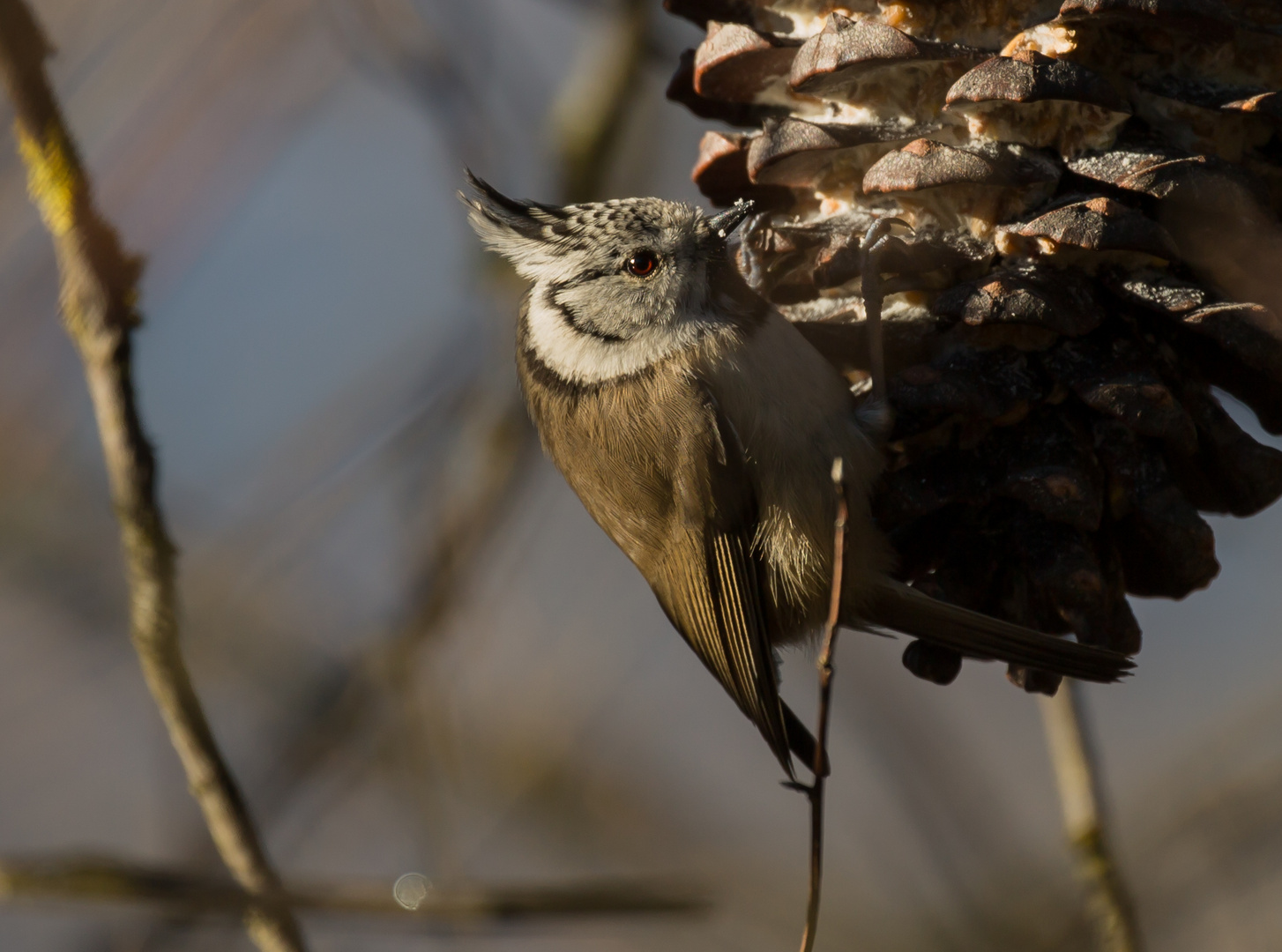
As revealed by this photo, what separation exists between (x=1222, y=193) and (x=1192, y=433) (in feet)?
0.99

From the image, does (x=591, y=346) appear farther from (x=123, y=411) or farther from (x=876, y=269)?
(x=123, y=411)

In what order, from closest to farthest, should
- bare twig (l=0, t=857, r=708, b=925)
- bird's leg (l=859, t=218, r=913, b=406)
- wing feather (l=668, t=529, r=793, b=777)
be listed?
bare twig (l=0, t=857, r=708, b=925)
bird's leg (l=859, t=218, r=913, b=406)
wing feather (l=668, t=529, r=793, b=777)

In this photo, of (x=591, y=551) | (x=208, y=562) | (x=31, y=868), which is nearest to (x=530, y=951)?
(x=591, y=551)

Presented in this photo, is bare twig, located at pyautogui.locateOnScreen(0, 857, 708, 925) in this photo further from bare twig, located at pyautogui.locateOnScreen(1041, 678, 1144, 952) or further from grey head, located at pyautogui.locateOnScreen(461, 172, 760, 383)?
grey head, located at pyautogui.locateOnScreen(461, 172, 760, 383)

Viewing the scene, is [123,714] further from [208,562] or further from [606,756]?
[606,756]

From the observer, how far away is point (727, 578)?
2.15m

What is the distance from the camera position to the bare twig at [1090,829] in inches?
66.8

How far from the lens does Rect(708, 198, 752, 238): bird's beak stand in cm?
196

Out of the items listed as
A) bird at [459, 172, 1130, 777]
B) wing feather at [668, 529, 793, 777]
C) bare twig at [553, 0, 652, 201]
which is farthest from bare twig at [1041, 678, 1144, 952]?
bare twig at [553, 0, 652, 201]

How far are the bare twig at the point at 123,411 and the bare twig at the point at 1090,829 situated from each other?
3.81 feet

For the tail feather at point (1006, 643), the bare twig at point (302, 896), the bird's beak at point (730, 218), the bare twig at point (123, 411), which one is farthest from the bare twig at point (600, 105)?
the bare twig at point (302, 896)

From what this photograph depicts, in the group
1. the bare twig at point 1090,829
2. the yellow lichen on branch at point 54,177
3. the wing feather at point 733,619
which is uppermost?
the yellow lichen on branch at point 54,177

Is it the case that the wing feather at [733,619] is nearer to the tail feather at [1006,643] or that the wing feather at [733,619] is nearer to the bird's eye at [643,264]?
the tail feather at [1006,643]

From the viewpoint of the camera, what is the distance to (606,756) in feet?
11.9
